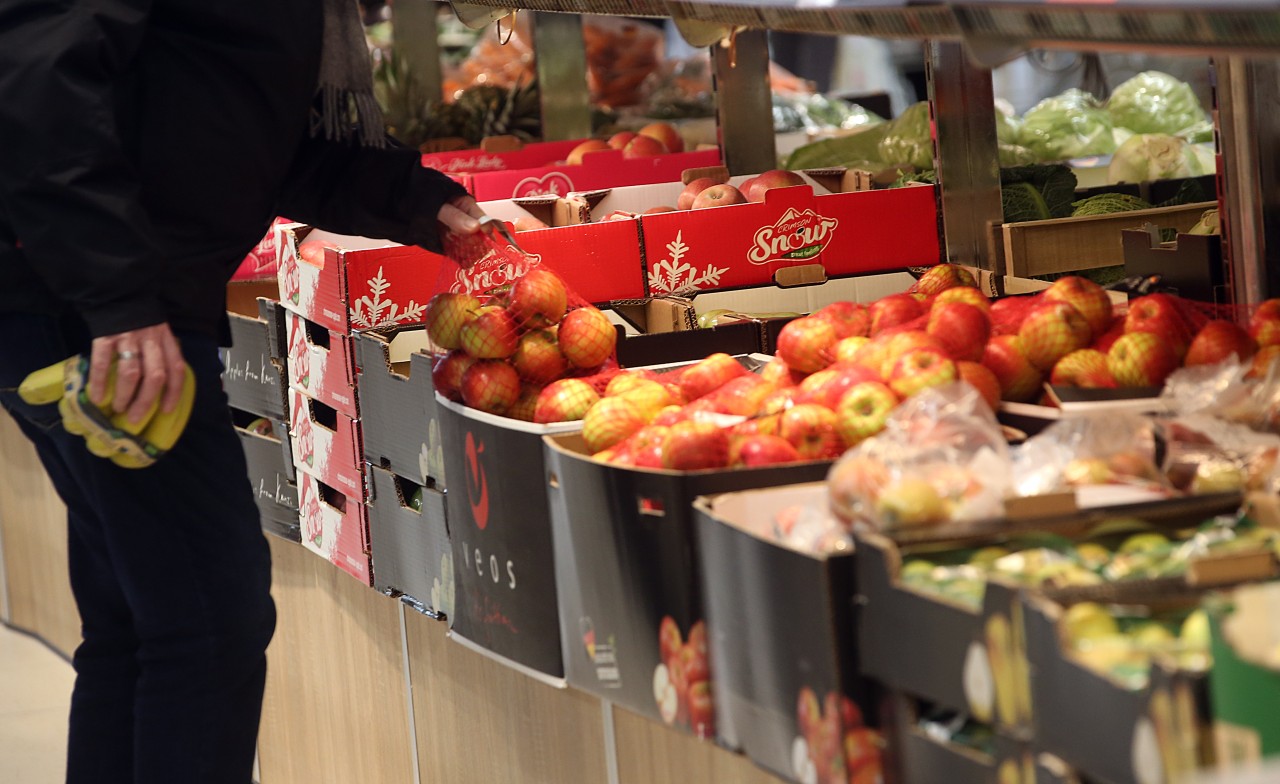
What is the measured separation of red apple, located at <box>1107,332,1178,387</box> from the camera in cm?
209

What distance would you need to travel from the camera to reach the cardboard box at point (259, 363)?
343cm

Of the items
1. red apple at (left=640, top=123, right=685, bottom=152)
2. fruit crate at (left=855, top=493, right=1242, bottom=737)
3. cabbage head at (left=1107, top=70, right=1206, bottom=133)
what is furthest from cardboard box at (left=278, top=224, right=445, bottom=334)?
cabbage head at (left=1107, top=70, right=1206, bottom=133)

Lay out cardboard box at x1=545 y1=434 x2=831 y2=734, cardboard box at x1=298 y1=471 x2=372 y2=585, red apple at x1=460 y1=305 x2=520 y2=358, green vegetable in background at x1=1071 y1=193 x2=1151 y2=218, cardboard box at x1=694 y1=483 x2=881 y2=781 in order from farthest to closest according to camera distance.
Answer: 1. green vegetable in background at x1=1071 y1=193 x2=1151 y2=218
2. cardboard box at x1=298 y1=471 x2=372 y2=585
3. red apple at x1=460 y1=305 x2=520 y2=358
4. cardboard box at x1=545 y1=434 x2=831 y2=734
5. cardboard box at x1=694 y1=483 x2=881 y2=781

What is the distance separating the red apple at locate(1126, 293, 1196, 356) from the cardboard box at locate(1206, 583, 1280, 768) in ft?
2.90

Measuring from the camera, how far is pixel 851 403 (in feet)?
6.70

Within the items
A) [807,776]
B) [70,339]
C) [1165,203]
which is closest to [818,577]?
[807,776]

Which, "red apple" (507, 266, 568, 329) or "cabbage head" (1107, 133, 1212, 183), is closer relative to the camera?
"red apple" (507, 266, 568, 329)

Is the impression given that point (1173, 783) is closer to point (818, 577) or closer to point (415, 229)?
point (818, 577)

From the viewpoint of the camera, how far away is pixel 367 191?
271cm

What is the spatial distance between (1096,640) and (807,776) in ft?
1.41

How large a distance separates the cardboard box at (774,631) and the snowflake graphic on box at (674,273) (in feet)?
4.43

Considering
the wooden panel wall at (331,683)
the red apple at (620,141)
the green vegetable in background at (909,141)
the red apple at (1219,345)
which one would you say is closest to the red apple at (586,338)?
the wooden panel wall at (331,683)

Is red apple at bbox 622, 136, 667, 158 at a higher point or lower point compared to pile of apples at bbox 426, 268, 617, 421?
higher

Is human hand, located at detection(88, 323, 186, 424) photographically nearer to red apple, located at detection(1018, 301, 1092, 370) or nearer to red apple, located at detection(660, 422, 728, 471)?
red apple, located at detection(660, 422, 728, 471)
